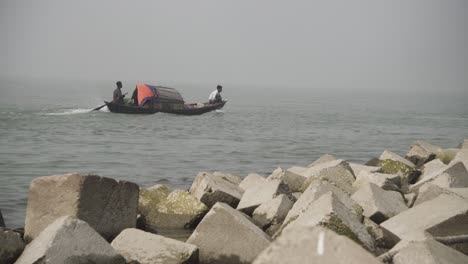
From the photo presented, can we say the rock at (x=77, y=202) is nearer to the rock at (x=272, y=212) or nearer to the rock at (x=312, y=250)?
the rock at (x=272, y=212)

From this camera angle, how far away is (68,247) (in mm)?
4492

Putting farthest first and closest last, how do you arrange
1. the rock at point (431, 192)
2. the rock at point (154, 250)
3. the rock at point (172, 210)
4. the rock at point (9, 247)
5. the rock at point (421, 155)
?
the rock at point (421, 155)
the rock at point (172, 210)
the rock at point (431, 192)
the rock at point (154, 250)
the rock at point (9, 247)

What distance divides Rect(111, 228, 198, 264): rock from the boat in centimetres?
2438

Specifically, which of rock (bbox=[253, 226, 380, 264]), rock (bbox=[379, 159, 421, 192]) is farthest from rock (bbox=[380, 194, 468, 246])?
rock (bbox=[379, 159, 421, 192])

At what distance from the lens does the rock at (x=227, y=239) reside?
532 cm

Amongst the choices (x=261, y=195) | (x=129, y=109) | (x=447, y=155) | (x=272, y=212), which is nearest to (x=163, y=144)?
(x=129, y=109)

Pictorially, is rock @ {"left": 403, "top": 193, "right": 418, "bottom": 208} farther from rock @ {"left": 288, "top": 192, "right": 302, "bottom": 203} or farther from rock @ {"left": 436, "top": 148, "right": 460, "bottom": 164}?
rock @ {"left": 436, "top": 148, "right": 460, "bottom": 164}

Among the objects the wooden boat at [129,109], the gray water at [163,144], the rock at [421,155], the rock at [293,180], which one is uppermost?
the rock at [293,180]

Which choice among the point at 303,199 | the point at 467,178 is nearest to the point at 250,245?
the point at 303,199

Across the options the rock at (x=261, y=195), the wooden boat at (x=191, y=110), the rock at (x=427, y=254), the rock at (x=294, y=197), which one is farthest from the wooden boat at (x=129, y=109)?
the rock at (x=427, y=254)

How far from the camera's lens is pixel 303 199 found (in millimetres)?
6484

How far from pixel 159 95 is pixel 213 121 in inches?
138

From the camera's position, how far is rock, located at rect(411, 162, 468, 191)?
800 centimetres

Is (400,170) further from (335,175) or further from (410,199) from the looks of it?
(410,199)
